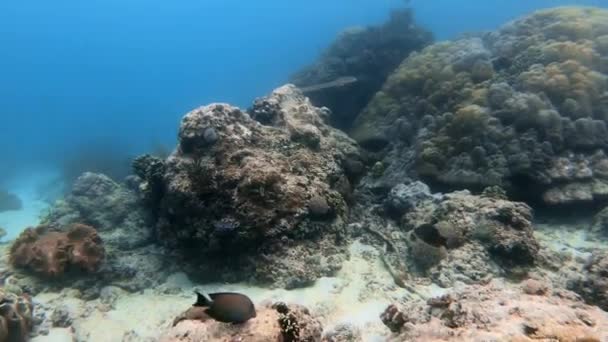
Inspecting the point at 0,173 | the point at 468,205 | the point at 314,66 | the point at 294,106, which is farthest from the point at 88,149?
the point at 468,205

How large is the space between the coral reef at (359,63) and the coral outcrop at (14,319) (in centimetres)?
1126

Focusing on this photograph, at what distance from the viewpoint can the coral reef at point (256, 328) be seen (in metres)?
3.88

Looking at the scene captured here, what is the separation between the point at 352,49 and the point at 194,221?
1525 cm

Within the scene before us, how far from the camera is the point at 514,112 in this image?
9648 millimetres

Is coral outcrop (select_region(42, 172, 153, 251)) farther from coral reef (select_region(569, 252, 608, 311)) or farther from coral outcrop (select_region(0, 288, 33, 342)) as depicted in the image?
coral reef (select_region(569, 252, 608, 311))

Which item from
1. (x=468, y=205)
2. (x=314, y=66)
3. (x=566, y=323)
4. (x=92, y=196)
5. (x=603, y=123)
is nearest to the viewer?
(x=566, y=323)

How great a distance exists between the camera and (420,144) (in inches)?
404

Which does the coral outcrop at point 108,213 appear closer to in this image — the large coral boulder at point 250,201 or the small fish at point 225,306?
the large coral boulder at point 250,201

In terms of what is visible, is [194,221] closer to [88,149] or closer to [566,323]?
[566,323]

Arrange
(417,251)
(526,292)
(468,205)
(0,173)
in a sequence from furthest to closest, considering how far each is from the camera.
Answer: (0,173) → (468,205) → (417,251) → (526,292)

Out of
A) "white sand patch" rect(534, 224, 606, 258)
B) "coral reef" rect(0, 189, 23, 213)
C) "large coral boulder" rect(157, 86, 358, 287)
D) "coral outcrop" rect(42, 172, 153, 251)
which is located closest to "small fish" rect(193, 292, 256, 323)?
"large coral boulder" rect(157, 86, 358, 287)

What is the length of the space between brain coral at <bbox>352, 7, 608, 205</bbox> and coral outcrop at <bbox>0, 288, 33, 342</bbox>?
833 centimetres

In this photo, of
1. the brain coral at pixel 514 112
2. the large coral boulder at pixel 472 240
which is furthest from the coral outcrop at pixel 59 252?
the brain coral at pixel 514 112

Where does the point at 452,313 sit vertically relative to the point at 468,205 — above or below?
above
